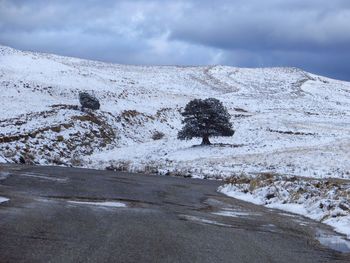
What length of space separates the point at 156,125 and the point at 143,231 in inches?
2198

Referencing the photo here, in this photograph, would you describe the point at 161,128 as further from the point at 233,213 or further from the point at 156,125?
the point at 233,213

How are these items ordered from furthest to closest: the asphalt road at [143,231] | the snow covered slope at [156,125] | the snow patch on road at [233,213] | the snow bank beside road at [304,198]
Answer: the snow covered slope at [156,125], the snow patch on road at [233,213], the snow bank beside road at [304,198], the asphalt road at [143,231]

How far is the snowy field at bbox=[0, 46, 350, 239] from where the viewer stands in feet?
122

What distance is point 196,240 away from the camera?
1052cm

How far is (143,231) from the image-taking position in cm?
1108

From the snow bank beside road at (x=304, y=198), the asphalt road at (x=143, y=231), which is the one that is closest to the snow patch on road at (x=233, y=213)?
the asphalt road at (x=143, y=231)

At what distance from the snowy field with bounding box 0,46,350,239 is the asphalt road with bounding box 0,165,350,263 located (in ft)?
8.19

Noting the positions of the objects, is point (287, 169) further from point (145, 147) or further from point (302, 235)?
point (302, 235)

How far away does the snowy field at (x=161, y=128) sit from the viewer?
3731 cm

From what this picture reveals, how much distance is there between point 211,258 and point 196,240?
Answer: 149 cm

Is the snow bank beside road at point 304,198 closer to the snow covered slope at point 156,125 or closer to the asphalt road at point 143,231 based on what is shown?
the asphalt road at point 143,231

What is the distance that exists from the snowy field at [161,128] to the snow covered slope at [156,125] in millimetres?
102

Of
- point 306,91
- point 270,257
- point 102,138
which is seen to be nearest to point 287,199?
point 270,257

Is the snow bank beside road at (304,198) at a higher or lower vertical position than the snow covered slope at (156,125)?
lower
